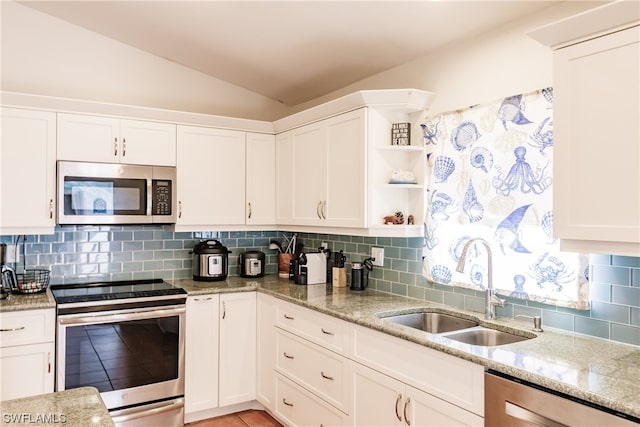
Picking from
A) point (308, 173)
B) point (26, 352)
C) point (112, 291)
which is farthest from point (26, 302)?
point (308, 173)

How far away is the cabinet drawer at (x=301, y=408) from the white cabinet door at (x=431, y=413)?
547mm

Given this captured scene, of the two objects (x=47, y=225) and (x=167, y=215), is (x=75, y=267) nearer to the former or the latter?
(x=47, y=225)

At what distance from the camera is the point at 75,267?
11.2 feet

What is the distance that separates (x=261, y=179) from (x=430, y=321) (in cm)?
180

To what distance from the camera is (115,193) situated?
10.6ft

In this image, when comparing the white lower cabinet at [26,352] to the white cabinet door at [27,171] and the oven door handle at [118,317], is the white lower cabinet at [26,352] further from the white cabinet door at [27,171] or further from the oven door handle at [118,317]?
the white cabinet door at [27,171]

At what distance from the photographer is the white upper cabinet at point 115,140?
10.3 ft

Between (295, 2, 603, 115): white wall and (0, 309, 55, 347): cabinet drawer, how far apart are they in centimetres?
260

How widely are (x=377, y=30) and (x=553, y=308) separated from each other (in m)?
1.75

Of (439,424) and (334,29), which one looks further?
(334,29)

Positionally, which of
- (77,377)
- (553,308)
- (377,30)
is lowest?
(77,377)

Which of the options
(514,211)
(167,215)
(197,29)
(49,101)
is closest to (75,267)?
(167,215)

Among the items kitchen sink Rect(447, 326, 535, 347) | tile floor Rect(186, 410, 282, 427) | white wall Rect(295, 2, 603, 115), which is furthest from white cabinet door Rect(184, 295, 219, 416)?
white wall Rect(295, 2, 603, 115)

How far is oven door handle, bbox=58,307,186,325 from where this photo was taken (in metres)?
2.86
